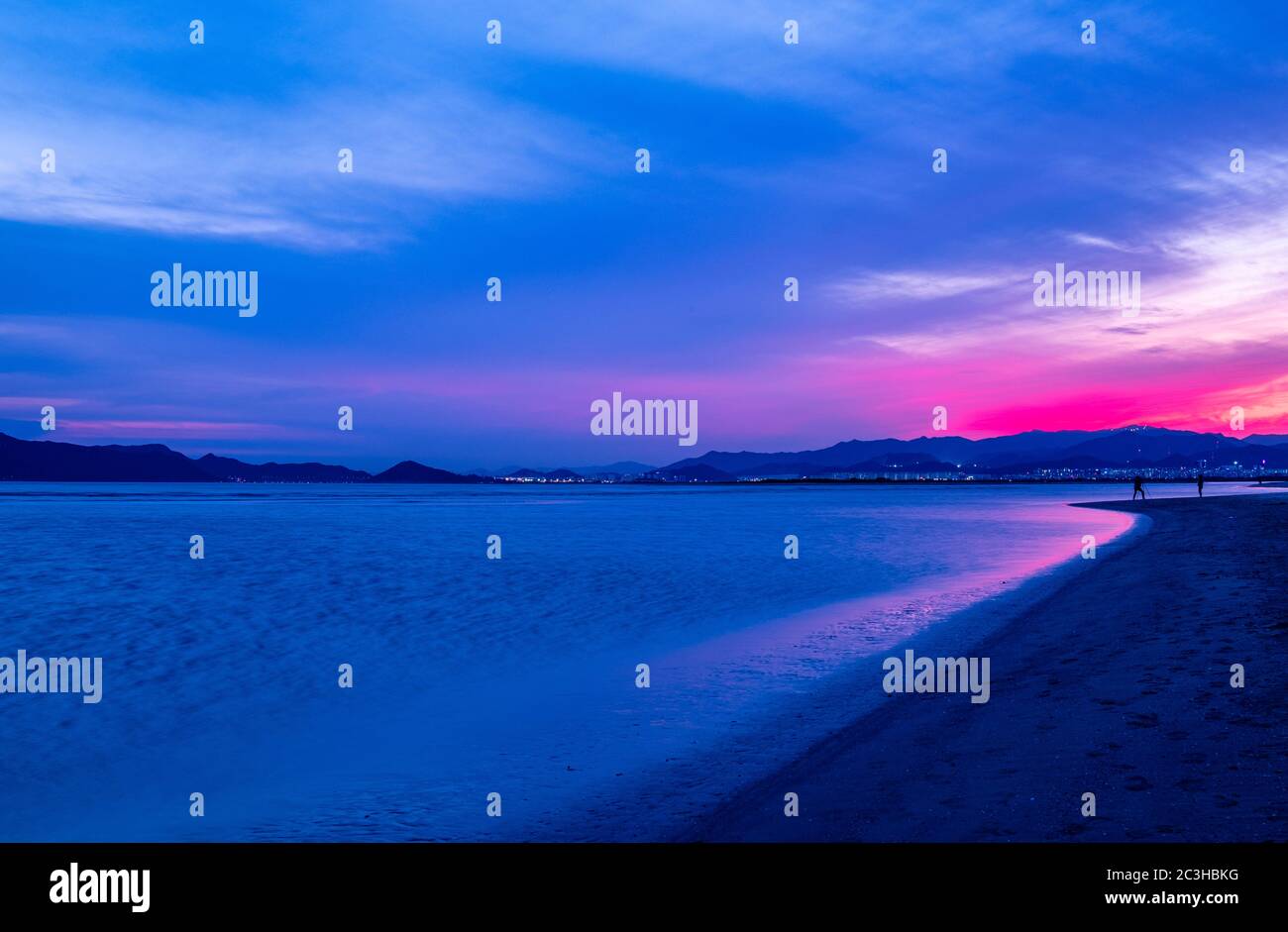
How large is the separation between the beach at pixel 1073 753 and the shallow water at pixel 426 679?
929 millimetres

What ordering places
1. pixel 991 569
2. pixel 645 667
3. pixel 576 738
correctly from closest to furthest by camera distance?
1. pixel 576 738
2. pixel 645 667
3. pixel 991 569

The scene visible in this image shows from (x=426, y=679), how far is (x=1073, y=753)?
10184 millimetres

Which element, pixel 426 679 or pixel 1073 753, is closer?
pixel 1073 753

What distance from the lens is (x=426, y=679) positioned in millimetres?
14086

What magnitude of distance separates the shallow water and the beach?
3.05ft

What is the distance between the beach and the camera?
20.0ft

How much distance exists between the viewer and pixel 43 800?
8.70 m

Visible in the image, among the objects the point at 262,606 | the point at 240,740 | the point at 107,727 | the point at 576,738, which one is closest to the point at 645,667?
the point at 576,738

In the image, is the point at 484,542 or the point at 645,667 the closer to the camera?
the point at 645,667

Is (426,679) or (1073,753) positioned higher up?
(1073,753)

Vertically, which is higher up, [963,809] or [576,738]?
[963,809]

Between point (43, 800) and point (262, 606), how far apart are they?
13.4m
